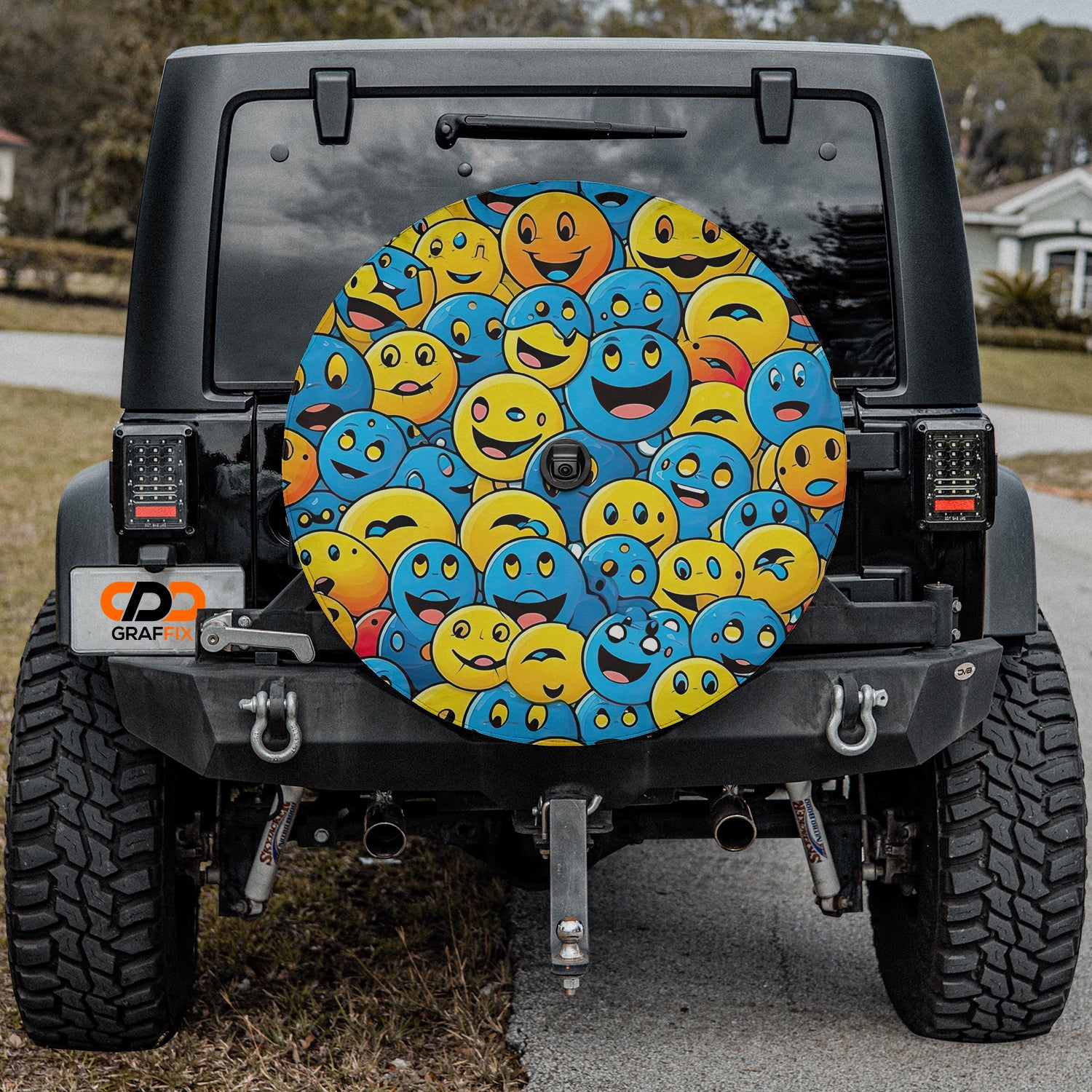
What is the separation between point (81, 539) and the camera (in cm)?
269

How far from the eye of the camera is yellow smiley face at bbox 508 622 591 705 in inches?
89.5

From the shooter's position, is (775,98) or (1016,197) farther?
(1016,197)

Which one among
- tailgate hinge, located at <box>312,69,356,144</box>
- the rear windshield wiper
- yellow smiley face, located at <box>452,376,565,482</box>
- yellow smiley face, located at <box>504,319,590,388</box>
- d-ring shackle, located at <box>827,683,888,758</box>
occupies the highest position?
tailgate hinge, located at <box>312,69,356,144</box>

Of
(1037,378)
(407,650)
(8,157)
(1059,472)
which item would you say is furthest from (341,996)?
(8,157)

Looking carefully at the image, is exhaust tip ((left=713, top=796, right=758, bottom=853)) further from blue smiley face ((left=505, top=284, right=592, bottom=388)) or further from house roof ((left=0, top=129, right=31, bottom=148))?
house roof ((left=0, top=129, right=31, bottom=148))

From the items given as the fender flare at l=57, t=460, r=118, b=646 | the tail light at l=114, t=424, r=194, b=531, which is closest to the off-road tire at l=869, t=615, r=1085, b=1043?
the tail light at l=114, t=424, r=194, b=531

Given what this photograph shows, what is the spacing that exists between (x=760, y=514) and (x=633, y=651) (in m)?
0.32

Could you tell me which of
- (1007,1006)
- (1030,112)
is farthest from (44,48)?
(1007,1006)

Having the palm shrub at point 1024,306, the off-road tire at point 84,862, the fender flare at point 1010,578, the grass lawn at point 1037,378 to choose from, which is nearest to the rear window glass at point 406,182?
the fender flare at point 1010,578

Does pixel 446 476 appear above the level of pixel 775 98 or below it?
below

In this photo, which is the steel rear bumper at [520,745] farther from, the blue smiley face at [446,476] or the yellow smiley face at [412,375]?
the yellow smiley face at [412,375]

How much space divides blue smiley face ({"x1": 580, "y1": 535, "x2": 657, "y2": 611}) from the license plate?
2.41 feet

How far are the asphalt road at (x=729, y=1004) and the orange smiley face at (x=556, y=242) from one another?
1658mm

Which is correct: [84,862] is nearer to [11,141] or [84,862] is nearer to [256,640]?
[256,640]
